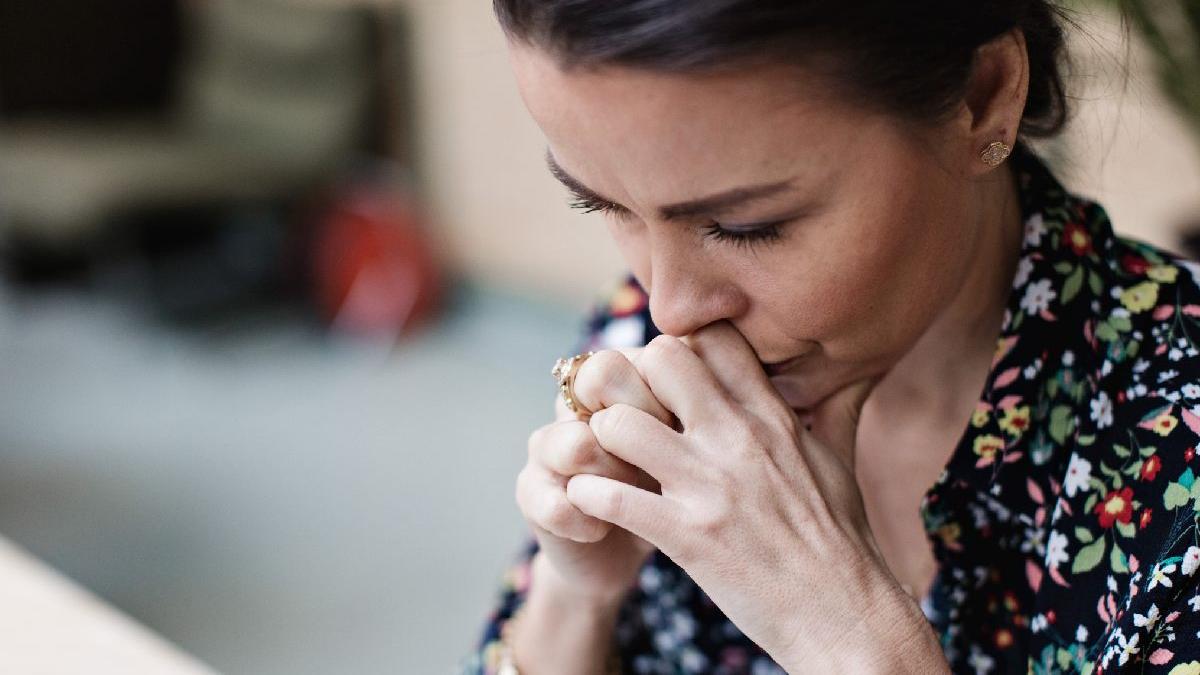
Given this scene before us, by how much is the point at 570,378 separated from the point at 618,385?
0.18 feet

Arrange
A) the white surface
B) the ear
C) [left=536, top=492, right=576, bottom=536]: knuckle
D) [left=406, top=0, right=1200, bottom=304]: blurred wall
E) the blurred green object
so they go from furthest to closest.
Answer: [left=406, top=0, right=1200, bottom=304]: blurred wall, the blurred green object, the white surface, [left=536, top=492, right=576, bottom=536]: knuckle, the ear

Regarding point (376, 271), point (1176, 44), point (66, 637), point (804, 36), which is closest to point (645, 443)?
point (804, 36)

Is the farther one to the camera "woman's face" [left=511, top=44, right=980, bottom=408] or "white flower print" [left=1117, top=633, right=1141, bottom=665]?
"white flower print" [left=1117, top=633, right=1141, bottom=665]

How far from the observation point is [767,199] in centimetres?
77

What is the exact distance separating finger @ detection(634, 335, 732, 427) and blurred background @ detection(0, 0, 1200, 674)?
1704 millimetres

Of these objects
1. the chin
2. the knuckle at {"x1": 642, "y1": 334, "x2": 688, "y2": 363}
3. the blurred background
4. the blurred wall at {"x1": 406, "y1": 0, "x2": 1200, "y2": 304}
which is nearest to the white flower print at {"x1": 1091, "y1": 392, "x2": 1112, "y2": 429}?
the chin

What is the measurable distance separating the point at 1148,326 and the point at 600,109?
0.49 m

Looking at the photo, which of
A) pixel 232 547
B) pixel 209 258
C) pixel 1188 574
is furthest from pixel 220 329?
pixel 1188 574

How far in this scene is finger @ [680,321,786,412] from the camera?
35.6 inches

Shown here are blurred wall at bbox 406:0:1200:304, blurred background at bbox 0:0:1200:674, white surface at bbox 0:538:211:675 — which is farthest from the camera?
blurred wall at bbox 406:0:1200:304

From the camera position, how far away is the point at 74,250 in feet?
14.9

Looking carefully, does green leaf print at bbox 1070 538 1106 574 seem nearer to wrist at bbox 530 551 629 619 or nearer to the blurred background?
wrist at bbox 530 551 629 619

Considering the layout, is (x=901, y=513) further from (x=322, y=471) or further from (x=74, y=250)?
(x=74, y=250)

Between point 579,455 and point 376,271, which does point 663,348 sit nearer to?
point 579,455
